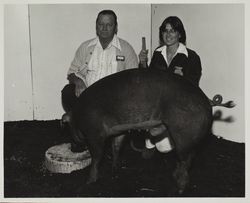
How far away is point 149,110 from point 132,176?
66cm

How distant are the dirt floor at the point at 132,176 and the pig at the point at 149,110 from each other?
0.66ft

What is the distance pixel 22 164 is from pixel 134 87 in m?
1.28

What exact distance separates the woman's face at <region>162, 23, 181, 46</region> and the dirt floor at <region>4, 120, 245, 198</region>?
93 centimetres

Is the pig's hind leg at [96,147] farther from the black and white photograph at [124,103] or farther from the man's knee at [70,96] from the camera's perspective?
the man's knee at [70,96]

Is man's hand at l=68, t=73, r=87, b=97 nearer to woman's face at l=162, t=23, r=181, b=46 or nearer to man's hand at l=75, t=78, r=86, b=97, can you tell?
man's hand at l=75, t=78, r=86, b=97

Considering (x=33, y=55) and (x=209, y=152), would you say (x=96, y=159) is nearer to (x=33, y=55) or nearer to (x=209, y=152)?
(x=209, y=152)

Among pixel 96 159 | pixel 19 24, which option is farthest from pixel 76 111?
pixel 19 24

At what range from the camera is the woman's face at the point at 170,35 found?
105 inches

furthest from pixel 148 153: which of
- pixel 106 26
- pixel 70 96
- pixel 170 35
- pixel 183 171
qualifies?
pixel 106 26

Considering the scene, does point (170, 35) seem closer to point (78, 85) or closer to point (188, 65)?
point (188, 65)

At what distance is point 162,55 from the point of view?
2811 millimetres

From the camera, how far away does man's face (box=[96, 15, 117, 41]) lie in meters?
2.78

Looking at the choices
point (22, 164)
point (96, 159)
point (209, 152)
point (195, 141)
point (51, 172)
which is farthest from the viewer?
point (209, 152)

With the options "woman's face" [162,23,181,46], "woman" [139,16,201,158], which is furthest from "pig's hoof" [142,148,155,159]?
"woman's face" [162,23,181,46]
